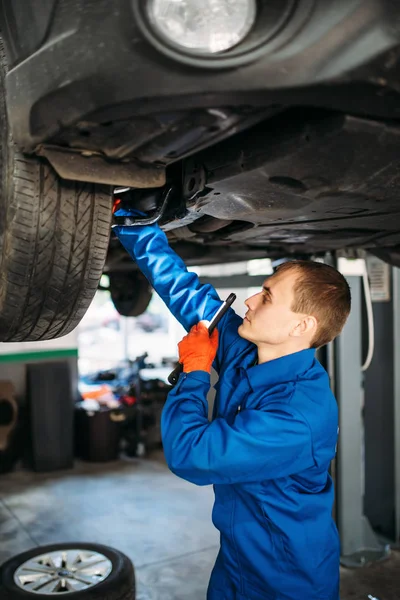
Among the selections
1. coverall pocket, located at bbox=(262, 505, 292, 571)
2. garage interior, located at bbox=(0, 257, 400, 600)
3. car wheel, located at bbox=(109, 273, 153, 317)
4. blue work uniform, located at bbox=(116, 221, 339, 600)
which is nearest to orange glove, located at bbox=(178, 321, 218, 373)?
blue work uniform, located at bbox=(116, 221, 339, 600)

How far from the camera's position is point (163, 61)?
838 mm

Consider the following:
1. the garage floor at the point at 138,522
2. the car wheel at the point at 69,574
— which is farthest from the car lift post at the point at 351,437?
the car wheel at the point at 69,574

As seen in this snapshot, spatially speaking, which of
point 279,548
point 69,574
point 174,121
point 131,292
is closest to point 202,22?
point 174,121

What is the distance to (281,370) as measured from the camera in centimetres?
136

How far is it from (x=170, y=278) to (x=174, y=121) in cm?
66

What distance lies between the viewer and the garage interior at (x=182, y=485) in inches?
114

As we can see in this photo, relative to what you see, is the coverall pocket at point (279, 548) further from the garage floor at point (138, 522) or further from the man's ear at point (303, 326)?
the garage floor at point (138, 522)

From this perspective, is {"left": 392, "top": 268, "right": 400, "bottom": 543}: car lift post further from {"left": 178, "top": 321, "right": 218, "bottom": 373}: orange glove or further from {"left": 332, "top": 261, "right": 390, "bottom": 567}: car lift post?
{"left": 178, "top": 321, "right": 218, "bottom": 373}: orange glove

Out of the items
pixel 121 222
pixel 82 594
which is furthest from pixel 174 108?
pixel 82 594

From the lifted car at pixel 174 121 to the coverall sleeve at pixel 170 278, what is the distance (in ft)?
0.25

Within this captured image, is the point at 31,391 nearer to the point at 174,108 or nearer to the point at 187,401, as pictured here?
the point at 187,401

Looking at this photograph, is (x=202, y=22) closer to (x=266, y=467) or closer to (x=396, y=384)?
(x=266, y=467)

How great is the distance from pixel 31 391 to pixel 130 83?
159 inches

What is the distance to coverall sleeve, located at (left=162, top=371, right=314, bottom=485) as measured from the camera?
1184mm
